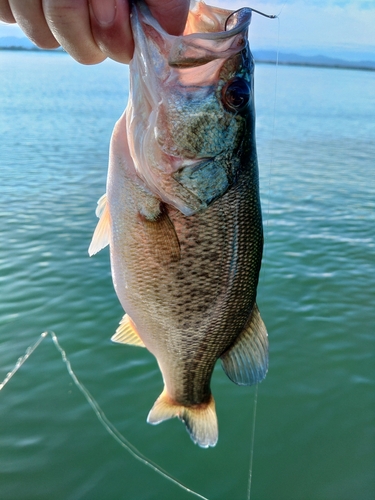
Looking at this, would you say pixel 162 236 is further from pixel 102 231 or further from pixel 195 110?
pixel 195 110

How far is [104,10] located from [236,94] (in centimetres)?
59

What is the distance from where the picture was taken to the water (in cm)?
439

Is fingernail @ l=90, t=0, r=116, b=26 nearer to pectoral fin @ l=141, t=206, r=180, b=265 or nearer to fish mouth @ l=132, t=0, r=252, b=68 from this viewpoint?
fish mouth @ l=132, t=0, r=252, b=68

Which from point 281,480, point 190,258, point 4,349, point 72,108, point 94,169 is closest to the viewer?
point 190,258

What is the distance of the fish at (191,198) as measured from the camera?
5.84 ft

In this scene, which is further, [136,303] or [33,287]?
[33,287]

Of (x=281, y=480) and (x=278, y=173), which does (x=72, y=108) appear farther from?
(x=281, y=480)

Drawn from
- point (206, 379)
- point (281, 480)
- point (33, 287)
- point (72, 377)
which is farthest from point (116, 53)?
point (33, 287)

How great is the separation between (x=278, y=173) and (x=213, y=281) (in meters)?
12.9

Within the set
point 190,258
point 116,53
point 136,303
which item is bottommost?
point 136,303

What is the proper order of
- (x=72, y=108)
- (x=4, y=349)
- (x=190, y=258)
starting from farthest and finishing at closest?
(x=72, y=108)
(x=4, y=349)
(x=190, y=258)

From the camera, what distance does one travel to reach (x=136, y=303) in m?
2.12

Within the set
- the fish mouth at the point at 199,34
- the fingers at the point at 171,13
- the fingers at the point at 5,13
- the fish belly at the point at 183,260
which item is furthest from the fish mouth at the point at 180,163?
the fingers at the point at 5,13

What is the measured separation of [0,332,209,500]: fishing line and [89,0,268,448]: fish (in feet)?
8.14
